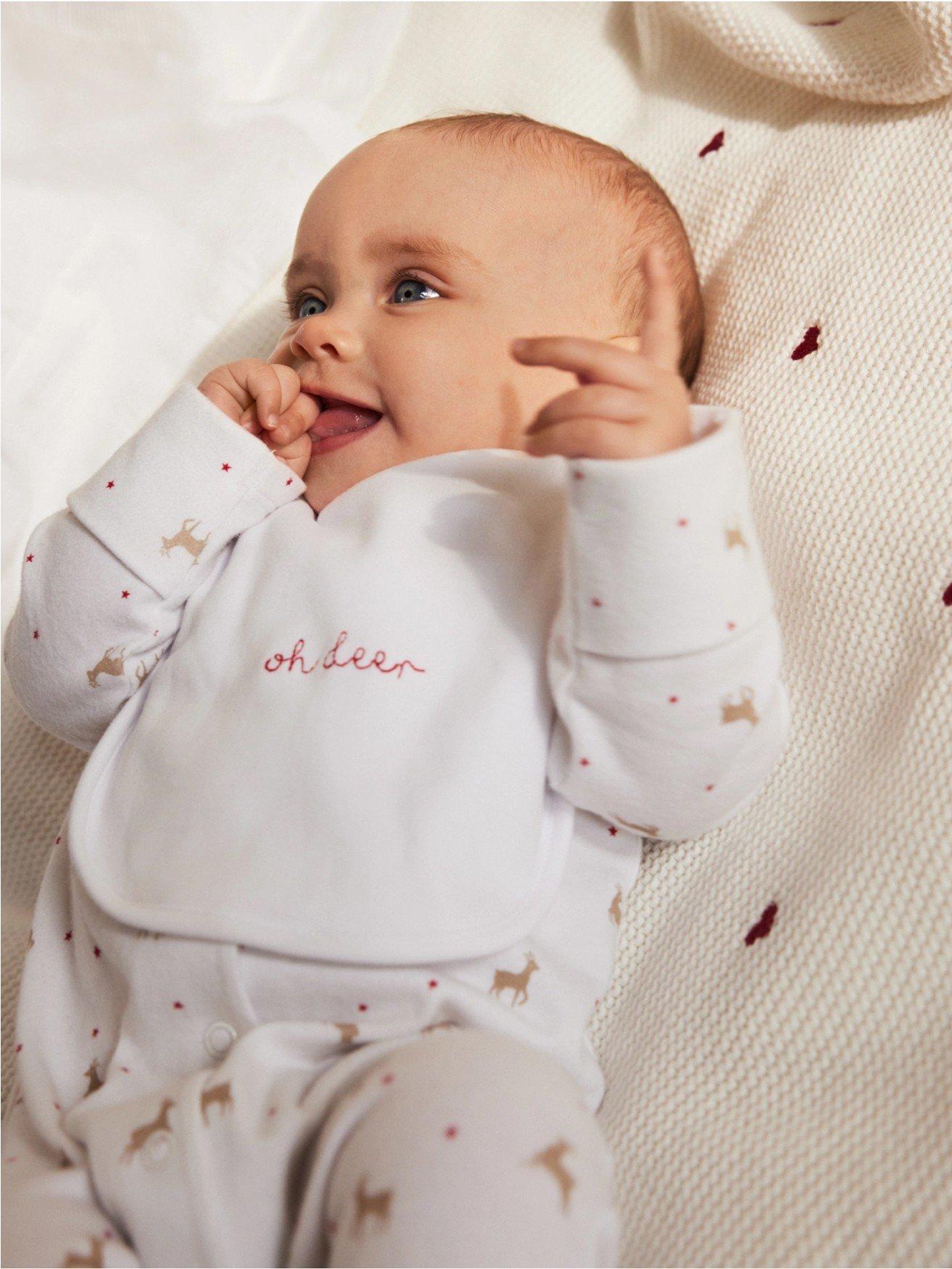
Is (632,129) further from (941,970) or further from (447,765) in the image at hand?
(941,970)

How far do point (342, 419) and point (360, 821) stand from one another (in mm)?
453

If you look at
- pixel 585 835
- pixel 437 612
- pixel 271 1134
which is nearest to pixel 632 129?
pixel 437 612

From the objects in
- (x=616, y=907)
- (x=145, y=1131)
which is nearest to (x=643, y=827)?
(x=616, y=907)

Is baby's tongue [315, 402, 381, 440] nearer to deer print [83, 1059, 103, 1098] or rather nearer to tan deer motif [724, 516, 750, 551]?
tan deer motif [724, 516, 750, 551]

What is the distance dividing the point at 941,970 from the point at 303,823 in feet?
1.68

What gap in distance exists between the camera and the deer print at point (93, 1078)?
3.19ft

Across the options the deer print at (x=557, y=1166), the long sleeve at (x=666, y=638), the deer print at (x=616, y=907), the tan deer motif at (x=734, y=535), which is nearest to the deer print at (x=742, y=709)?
the long sleeve at (x=666, y=638)

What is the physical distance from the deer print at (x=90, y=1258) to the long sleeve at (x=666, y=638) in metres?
0.48

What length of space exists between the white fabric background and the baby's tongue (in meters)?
0.39

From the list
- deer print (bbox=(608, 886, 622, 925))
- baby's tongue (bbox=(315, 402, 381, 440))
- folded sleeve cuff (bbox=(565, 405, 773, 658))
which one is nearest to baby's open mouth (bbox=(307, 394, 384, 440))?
baby's tongue (bbox=(315, 402, 381, 440))

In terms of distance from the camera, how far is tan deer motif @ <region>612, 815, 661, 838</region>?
3.20 ft

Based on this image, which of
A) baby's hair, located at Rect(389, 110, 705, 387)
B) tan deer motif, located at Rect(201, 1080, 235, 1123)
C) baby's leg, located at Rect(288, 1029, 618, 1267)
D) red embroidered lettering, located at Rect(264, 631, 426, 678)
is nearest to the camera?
baby's leg, located at Rect(288, 1029, 618, 1267)

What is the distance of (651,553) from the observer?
0.83 meters

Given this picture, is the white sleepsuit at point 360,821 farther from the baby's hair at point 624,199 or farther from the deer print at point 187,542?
the baby's hair at point 624,199
